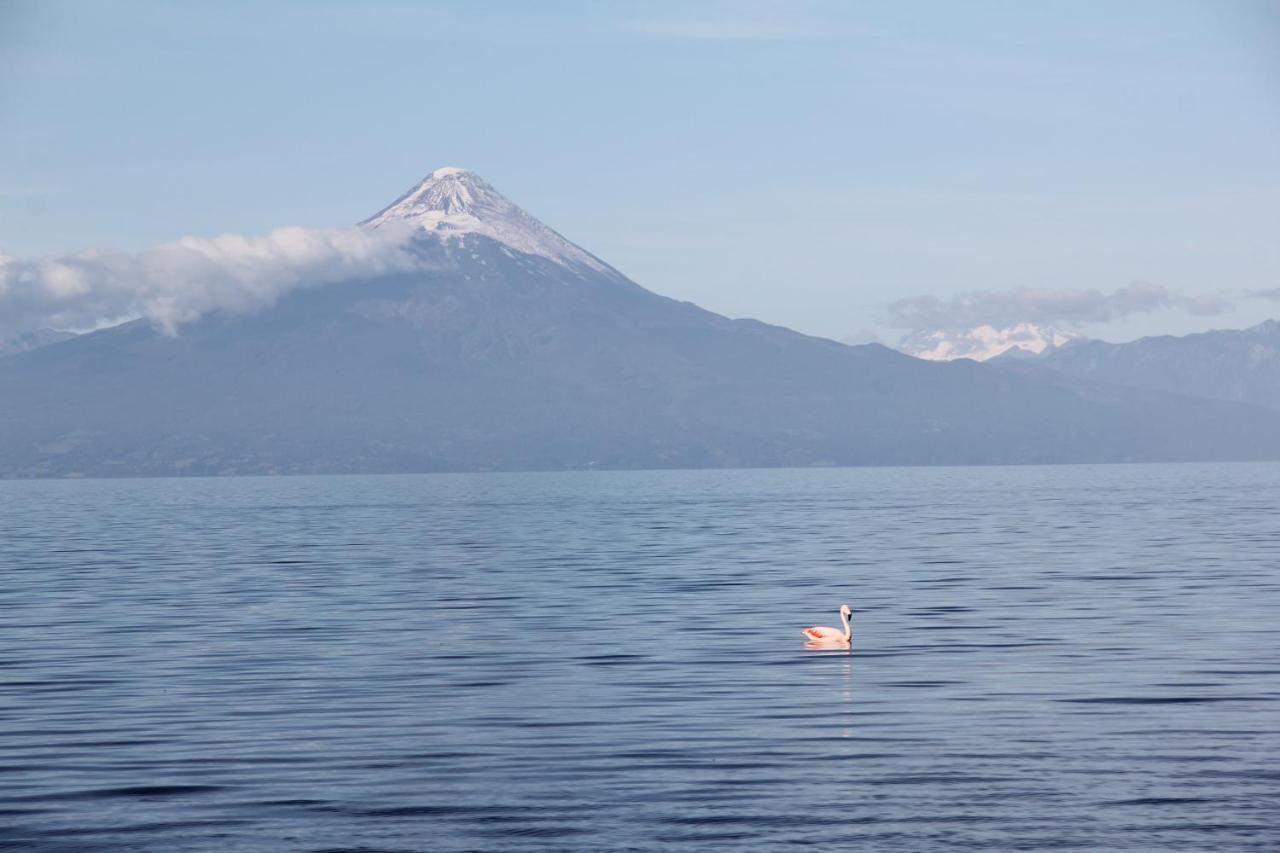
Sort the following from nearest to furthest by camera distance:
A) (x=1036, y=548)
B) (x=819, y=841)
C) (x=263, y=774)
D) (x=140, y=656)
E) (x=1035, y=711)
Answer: (x=819, y=841) < (x=263, y=774) < (x=1035, y=711) < (x=140, y=656) < (x=1036, y=548)

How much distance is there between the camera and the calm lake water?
71.3 feet

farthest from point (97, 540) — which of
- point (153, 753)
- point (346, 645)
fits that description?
point (153, 753)

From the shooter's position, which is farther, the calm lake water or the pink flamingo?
the pink flamingo

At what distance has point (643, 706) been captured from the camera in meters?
31.7

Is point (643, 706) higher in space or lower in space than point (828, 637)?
lower

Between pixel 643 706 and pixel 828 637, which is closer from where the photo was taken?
pixel 643 706

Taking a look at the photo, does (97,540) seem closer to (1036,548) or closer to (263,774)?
(1036,548)

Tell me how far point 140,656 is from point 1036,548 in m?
50.8

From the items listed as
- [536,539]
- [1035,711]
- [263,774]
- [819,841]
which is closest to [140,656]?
[263,774]

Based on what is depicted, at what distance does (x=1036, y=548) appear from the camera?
8100 cm

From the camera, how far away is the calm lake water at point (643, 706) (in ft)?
71.3

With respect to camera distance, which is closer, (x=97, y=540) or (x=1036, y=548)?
(x=1036, y=548)

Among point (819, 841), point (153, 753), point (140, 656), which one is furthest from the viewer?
point (140, 656)

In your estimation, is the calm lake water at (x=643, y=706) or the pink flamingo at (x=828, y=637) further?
the pink flamingo at (x=828, y=637)
